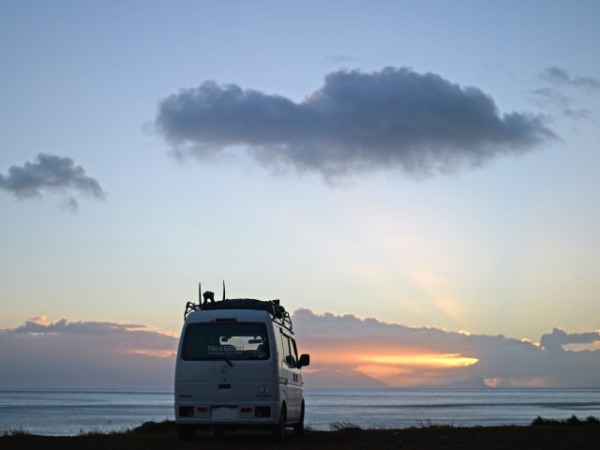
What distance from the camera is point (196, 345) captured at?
57.8 ft

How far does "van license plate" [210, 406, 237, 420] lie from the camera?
17.3m

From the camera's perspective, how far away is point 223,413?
1733cm

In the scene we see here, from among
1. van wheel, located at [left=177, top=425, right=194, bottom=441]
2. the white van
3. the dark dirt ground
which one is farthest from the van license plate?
van wheel, located at [left=177, top=425, right=194, bottom=441]

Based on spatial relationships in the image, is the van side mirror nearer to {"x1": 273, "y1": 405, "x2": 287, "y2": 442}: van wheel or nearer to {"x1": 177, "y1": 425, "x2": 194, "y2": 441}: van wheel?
{"x1": 273, "y1": 405, "x2": 287, "y2": 442}: van wheel

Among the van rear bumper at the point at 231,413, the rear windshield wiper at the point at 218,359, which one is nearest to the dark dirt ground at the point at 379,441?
the van rear bumper at the point at 231,413

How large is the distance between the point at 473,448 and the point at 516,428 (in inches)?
255

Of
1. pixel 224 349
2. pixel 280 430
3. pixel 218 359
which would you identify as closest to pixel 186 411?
pixel 218 359

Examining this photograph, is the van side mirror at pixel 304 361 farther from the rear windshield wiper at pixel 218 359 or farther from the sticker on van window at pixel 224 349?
the rear windshield wiper at pixel 218 359

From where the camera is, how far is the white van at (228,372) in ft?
56.8

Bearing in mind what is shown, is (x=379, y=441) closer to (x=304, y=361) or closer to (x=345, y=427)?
A: (x=304, y=361)

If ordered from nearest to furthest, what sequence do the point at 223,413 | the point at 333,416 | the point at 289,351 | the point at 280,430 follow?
the point at 223,413 < the point at 280,430 < the point at 289,351 < the point at 333,416

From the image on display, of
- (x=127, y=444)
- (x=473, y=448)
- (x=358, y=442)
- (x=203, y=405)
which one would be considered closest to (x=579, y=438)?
(x=473, y=448)

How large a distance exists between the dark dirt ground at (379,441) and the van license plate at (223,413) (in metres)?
0.52

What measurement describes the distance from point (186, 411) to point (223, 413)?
2.50 feet
